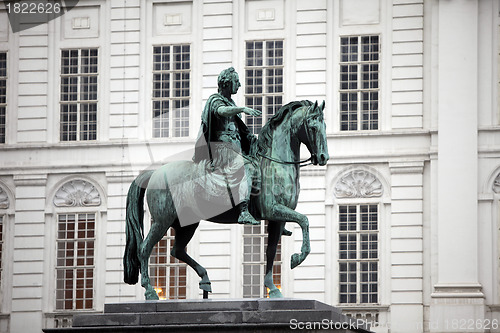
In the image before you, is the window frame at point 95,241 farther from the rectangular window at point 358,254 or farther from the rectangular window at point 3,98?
the rectangular window at point 358,254

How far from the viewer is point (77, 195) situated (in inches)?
1372

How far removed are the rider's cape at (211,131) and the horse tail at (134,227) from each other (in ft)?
2.60

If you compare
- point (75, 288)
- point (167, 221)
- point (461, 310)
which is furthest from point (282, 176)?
point (75, 288)

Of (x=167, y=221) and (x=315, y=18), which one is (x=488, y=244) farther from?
(x=167, y=221)

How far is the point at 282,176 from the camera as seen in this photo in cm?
1692

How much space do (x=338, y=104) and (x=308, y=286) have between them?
13.8 ft

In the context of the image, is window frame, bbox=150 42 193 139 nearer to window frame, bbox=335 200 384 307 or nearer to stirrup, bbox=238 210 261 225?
window frame, bbox=335 200 384 307

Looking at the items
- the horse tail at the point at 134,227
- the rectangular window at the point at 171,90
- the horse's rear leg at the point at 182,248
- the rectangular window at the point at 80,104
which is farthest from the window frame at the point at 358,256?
the horse tail at the point at 134,227

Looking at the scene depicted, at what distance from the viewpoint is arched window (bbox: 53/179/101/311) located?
112 ft

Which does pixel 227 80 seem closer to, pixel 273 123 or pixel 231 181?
pixel 273 123

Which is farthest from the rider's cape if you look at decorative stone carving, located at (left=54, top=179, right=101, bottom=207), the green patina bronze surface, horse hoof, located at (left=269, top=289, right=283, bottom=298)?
decorative stone carving, located at (left=54, top=179, right=101, bottom=207)

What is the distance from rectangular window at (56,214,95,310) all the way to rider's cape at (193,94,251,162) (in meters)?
17.1

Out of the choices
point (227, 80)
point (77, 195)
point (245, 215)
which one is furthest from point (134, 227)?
point (77, 195)

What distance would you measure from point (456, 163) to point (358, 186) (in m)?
2.27
